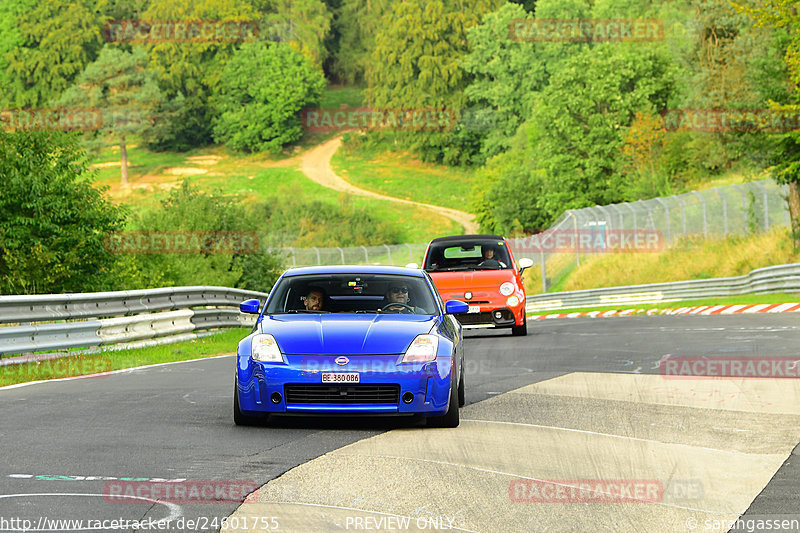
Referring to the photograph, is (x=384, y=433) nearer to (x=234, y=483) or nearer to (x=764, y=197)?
(x=234, y=483)

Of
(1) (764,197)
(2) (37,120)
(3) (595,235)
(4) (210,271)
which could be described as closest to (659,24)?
(3) (595,235)

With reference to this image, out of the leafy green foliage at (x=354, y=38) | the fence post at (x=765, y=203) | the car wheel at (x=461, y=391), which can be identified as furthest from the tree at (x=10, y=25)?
the car wheel at (x=461, y=391)

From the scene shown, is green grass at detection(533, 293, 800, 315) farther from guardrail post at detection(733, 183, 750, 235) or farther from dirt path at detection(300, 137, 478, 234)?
dirt path at detection(300, 137, 478, 234)

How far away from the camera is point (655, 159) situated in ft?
220

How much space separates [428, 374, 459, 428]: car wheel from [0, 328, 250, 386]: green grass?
5.88 m

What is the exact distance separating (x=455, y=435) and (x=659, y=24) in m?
79.7

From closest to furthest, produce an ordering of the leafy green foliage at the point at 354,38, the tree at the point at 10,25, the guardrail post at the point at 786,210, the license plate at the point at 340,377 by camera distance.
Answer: the license plate at the point at 340,377 < the guardrail post at the point at 786,210 < the tree at the point at 10,25 < the leafy green foliage at the point at 354,38

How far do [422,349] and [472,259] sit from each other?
12.9 meters

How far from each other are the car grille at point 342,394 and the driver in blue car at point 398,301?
1409 mm

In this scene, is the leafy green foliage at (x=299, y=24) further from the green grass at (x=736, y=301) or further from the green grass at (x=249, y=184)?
the green grass at (x=736, y=301)

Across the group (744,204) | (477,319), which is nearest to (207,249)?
(744,204)

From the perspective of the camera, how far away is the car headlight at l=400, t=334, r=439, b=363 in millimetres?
9234

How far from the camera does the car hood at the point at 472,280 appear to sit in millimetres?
21000

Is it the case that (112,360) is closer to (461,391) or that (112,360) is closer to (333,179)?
(461,391)
